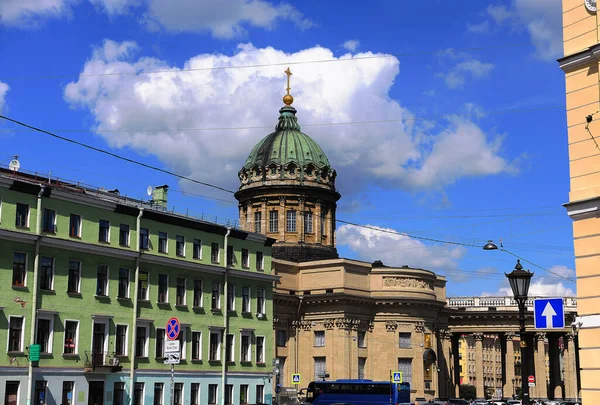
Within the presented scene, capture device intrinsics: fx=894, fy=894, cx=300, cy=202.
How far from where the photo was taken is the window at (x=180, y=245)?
59.2m

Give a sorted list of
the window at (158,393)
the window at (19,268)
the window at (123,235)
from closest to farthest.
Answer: the window at (19,268) → the window at (123,235) → the window at (158,393)

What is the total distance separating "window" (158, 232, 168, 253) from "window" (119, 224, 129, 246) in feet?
9.75

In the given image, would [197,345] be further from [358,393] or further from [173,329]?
[173,329]

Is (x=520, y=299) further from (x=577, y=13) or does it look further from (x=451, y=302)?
(x=451, y=302)

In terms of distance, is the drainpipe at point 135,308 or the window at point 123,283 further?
the window at point 123,283

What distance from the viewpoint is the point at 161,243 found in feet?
190

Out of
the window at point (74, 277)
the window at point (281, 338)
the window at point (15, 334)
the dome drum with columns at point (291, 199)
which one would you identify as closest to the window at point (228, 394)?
the window at point (74, 277)

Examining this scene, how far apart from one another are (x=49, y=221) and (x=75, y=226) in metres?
1.98

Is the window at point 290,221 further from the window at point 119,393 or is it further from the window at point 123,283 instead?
the window at point 119,393

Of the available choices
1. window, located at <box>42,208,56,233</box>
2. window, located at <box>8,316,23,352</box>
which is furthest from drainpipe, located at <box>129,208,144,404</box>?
window, located at <box>8,316,23,352</box>

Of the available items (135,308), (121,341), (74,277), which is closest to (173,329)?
(74,277)

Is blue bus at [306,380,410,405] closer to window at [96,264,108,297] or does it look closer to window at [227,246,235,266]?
window at [227,246,235,266]

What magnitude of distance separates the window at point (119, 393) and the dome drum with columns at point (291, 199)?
47358 mm

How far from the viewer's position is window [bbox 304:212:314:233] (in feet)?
334
